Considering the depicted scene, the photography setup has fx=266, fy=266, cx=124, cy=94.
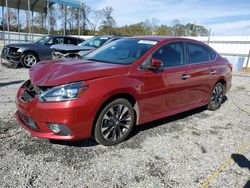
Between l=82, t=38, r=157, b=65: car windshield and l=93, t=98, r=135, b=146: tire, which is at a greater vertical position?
l=82, t=38, r=157, b=65: car windshield

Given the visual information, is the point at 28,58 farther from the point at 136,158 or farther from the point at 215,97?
the point at 136,158

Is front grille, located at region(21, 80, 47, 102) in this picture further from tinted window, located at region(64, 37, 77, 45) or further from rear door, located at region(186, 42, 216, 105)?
tinted window, located at region(64, 37, 77, 45)

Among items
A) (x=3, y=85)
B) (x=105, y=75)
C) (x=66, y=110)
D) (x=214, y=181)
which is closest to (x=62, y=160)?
(x=66, y=110)

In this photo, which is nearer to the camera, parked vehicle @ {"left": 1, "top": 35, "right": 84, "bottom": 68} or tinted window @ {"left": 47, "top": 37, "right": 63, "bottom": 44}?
parked vehicle @ {"left": 1, "top": 35, "right": 84, "bottom": 68}

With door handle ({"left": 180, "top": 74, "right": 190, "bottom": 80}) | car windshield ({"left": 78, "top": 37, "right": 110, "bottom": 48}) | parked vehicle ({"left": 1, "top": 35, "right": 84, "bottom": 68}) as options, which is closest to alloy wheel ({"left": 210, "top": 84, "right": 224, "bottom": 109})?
door handle ({"left": 180, "top": 74, "right": 190, "bottom": 80})

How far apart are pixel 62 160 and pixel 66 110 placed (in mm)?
665

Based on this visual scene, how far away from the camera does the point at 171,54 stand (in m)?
4.77

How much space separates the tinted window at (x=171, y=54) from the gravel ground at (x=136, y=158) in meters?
1.17

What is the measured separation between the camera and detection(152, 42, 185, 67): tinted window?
4.53 meters

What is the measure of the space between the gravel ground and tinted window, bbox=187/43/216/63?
1315 millimetres

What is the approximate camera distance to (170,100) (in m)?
4.66

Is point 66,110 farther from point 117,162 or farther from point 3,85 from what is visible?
point 3,85

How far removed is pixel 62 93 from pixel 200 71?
304 cm

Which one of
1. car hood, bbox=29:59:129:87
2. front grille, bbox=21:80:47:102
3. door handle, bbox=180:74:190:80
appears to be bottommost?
front grille, bbox=21:80:47:102
